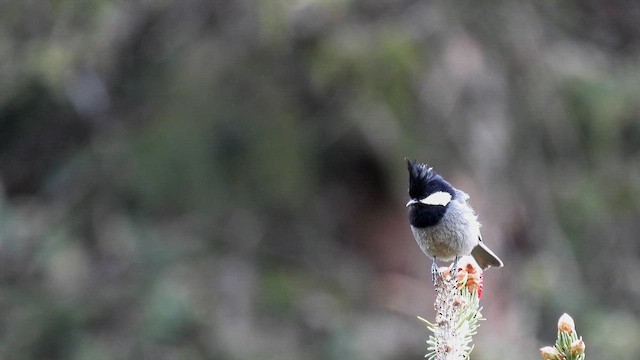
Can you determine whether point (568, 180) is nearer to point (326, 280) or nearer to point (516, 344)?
point (516, 344)

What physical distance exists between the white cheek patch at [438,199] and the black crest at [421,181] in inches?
0.7

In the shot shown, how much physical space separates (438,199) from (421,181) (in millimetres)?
130

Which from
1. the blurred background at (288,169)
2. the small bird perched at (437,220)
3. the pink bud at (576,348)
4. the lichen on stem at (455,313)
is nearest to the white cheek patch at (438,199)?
the small bird perched at (437,220)

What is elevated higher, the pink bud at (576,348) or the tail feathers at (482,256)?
the tail feathers at (482,256)

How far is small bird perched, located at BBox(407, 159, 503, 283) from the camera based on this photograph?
3.20 metres

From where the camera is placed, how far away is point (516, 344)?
6.40m

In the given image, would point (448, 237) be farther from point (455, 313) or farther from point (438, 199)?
point (455, 313)

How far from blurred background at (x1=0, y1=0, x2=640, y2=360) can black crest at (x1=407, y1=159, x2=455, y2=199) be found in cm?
286

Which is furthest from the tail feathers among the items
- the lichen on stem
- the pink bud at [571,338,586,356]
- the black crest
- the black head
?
the pink bud at [571,338,586,356]

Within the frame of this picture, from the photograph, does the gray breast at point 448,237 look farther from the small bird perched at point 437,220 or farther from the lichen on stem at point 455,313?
the lichen on stem at point 455,313

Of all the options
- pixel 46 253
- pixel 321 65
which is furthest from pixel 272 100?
pixel 46 253

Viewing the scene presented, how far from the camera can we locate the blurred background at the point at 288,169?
20.3 feet

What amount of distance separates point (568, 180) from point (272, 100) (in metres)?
2.27

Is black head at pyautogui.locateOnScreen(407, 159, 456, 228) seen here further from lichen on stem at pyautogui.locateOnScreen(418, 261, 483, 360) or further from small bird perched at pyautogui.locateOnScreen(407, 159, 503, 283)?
lichen on stem at pyautogui.locateOnScreen(418, 261, 483, 360)
